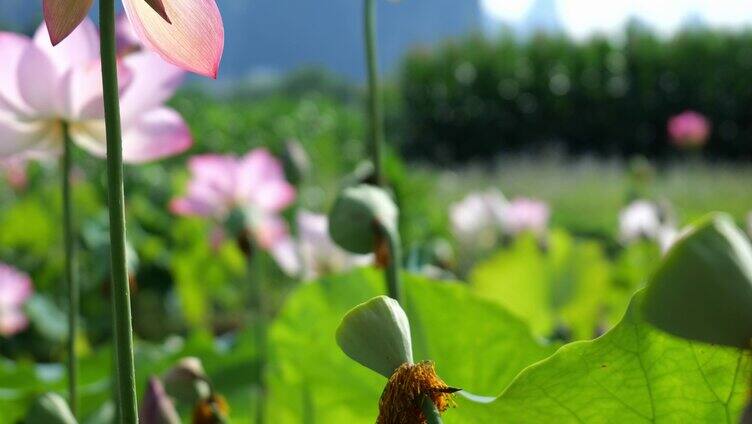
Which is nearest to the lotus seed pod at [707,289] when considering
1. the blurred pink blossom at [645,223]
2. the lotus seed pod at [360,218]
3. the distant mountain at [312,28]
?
the lotus seed pod at [360,218]

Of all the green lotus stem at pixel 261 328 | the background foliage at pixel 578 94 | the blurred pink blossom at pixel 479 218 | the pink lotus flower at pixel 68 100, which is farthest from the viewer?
the background foliage at pixel 578 94

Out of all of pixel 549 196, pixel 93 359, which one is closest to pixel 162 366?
pixel 93 359

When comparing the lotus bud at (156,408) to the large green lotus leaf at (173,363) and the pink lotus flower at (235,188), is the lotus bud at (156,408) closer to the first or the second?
the large green lotus leaf at (173,363)

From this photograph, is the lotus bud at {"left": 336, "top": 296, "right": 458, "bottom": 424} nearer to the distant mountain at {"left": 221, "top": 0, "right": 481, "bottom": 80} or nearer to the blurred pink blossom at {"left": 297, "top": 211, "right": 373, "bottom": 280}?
the blurred pink blossom at {"left": 297, "top": 211, "right": 373, "bottom": 280}

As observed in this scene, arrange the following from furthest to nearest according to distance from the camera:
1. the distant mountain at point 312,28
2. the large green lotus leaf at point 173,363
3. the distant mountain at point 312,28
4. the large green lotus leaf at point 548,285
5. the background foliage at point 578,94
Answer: the distant mountain at point 312,28
the distant mountain at point 312,28
the background foliage at point 578,94
the large green lotus leaf at point 548,285
the large green lotus leaf at point 173,363

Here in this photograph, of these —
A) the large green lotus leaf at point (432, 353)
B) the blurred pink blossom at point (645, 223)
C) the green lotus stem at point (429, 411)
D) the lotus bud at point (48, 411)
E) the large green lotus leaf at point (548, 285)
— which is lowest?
the blurred pink blossom at point (645, 223)

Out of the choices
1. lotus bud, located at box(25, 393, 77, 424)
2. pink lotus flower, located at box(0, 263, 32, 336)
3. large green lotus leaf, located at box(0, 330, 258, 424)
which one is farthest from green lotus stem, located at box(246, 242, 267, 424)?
pink lotus flower, located at box(0, 263, 32, 336)

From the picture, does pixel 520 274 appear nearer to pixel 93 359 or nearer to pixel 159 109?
pixel 93 359
